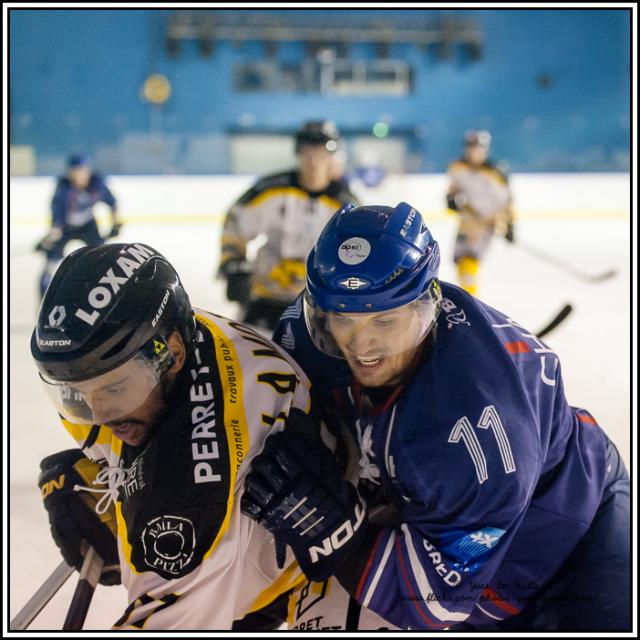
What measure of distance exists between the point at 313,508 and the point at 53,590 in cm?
70

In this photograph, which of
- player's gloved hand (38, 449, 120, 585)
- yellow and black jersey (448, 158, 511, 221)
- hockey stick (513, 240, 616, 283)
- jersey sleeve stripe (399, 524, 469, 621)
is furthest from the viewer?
yellow and black jersey (448, 158, 511, 221)

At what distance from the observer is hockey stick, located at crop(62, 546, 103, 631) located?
4.38ft

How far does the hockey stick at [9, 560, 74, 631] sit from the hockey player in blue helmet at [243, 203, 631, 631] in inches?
20.4

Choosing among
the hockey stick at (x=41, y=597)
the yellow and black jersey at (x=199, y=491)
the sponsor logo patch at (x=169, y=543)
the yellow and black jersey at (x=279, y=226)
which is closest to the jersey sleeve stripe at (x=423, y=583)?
the yellow and black jersey at (x=199, y=491)

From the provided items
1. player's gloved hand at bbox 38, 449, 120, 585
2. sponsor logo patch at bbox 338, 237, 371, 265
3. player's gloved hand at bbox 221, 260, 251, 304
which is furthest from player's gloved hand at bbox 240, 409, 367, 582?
player's gloved hand at bbox 221, 260, 251, 304

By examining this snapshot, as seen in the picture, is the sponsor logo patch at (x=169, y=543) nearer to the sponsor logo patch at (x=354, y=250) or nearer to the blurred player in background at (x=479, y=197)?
the sponsor logo patch at (x=354, y=250)

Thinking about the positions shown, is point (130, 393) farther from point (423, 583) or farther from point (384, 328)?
point (423, 583)

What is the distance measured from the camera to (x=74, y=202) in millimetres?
5398

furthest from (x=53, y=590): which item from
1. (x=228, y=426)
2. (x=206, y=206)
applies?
(x=206, y=206)

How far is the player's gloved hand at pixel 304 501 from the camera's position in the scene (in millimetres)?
1058

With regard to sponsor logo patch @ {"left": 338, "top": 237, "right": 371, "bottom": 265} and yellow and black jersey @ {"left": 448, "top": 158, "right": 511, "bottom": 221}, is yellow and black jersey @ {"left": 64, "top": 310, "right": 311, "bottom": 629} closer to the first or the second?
sponsor logo patch @ {"left": 338, "top": 237, "right": 371, "bottom": 265}

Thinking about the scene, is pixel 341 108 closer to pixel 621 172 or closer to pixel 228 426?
pixel 621 172

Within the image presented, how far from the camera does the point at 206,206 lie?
8195 mm

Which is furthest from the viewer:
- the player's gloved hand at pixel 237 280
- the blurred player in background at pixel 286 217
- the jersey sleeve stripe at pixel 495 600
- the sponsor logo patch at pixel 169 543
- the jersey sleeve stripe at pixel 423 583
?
the blurred player in background at pixel 286 217
